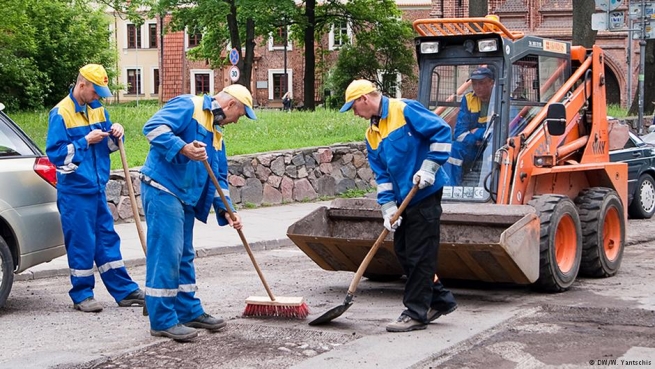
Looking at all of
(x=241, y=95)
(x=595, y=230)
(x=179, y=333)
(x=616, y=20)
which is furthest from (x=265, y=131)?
(x=179, y=333)

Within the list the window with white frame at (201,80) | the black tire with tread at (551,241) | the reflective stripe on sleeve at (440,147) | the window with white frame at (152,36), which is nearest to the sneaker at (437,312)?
the reflective stripe on sleeve at (440,147)

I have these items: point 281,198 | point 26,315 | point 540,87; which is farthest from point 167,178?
point 281,198

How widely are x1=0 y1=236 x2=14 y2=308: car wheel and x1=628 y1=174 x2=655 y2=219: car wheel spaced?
10972 millimetres

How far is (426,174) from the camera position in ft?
24.1

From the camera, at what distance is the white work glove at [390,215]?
296 inches

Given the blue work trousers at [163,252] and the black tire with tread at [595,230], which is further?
the black tire with tread at [595,230]

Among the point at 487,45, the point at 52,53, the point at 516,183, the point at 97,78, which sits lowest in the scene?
the point at 516,183

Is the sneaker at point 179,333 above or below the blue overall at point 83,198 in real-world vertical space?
below

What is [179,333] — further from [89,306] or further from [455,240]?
[455,240]

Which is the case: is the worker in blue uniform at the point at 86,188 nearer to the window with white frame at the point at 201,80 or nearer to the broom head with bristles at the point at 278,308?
the broom head with bristles at the point at 278,308

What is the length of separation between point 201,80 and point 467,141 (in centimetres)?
5921

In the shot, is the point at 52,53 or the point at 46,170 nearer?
the point at 46,170

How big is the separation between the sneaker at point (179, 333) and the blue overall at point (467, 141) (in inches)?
131

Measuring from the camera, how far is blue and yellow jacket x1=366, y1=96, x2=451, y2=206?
296 inches
